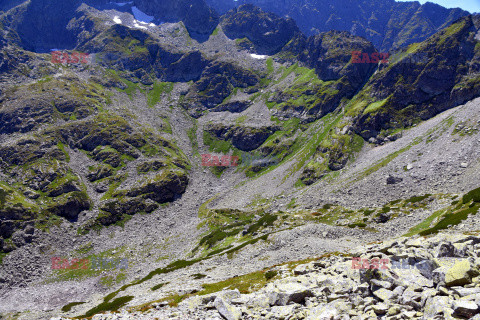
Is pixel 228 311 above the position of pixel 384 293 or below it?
below

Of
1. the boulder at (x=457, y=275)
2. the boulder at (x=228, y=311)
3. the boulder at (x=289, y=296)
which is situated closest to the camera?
the boulder at (x=457, y=275)

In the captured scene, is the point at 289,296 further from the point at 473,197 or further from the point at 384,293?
the point at 473,197

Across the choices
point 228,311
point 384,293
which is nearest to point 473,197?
point 384,293

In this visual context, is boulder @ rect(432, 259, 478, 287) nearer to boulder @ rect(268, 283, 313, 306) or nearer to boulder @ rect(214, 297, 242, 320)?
boulder @ rect(268, 283, 313, 306)

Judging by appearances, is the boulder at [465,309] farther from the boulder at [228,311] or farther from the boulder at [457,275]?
the boulder at [228,311]

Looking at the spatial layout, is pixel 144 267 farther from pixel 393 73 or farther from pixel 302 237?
pixel 393 73

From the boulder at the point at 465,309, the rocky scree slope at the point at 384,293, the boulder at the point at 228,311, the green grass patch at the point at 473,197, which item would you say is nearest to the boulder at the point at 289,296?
the rocky scree slope at the point at 384,293

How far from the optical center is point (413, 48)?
650 ft

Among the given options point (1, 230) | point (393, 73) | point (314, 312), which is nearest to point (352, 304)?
point (314, 312)

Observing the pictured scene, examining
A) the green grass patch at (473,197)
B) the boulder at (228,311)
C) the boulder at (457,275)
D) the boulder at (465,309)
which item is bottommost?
the green grass patch at (473,197)

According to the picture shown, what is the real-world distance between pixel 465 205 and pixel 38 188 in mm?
188783

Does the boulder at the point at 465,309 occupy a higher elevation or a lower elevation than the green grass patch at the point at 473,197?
higher

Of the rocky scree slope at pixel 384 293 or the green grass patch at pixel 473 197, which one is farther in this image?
the green grass patch at pixel 473 197

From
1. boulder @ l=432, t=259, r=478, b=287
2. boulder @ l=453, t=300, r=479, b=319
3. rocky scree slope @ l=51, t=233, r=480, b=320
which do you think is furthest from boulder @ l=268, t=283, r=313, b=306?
boulder @ l=453, t=300, r=479, b=319
